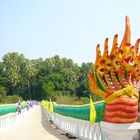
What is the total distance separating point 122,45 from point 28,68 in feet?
312

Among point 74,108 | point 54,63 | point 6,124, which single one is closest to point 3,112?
point 6,124

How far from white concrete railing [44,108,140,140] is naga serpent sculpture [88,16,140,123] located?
18 cm

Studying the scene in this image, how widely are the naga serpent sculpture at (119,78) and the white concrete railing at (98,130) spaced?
0.18m

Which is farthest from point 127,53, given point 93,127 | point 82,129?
point 82,129

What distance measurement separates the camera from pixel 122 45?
6.71 meters

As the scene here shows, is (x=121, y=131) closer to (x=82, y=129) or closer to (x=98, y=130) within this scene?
(x=98, y=130)

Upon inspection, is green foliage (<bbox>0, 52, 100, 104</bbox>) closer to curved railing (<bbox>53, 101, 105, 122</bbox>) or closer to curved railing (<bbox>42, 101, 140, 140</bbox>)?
curved railing (<bbox>42, 101, 140, 140</bbox>)

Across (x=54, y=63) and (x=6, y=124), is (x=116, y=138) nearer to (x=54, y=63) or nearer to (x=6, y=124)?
(x=6, y=124)

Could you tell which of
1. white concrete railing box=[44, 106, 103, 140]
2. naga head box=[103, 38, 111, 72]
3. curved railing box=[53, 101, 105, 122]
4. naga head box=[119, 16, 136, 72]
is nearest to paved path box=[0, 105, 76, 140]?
white concrete railing box=[44, 106, 103, 140]

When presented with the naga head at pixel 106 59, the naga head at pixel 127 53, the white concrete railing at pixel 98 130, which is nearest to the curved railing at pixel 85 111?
the white concrete railing at pixel 98 130

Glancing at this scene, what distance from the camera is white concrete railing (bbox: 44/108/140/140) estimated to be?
6.14 m

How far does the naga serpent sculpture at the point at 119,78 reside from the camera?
6.43 meters

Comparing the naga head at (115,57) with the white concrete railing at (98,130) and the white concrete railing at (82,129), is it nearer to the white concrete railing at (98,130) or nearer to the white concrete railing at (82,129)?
the white concrete railing at (98,130)

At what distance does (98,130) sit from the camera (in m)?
9.64
